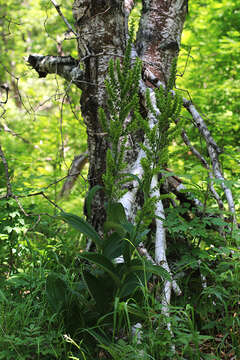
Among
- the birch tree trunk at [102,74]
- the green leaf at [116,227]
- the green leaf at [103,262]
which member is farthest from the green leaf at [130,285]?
the birch tree trunk at [102,74]

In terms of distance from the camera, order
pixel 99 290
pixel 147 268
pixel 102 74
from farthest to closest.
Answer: pixel 102 74
pixel 99 290
pixel 147 268

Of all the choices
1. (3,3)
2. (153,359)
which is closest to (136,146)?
(153,359)

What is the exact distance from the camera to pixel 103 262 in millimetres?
1479

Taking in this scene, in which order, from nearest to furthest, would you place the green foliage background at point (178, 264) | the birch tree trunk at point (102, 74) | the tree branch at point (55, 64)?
the green foliage background at point (178, 264) → the birch tree trunk at point (102, 74) → the tree branch at point (55, 64)

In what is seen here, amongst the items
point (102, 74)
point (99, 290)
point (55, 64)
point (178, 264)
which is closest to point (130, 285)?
point (99, 290)

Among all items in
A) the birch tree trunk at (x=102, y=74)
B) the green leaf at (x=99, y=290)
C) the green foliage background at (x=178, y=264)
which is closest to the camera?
the green foliage background at (x=178, y=264)

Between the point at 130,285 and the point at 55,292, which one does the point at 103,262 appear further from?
→ the point at 55,292

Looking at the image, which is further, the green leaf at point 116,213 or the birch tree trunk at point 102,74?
the birch tree trunk at point 102,74

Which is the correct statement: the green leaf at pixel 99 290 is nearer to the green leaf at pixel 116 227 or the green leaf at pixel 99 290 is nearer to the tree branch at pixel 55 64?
the green leaf at pixel 116 227

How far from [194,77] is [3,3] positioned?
24.0ft

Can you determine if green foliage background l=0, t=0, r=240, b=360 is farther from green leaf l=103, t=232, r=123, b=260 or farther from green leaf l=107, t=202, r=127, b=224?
green leaf l=107, t=202, r=127, b=224

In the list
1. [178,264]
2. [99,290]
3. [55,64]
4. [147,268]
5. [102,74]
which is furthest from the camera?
[55,64]

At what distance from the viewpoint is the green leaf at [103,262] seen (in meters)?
1.44

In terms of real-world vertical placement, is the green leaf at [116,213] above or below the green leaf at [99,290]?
above
